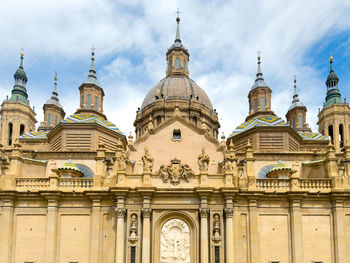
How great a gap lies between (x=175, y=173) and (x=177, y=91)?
22012mm

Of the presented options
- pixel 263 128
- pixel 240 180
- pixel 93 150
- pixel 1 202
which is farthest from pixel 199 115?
pixel 1 202

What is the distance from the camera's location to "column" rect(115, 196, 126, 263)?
97.7 feet

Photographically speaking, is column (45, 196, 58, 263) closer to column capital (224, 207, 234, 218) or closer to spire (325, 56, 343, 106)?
column capital (224, 207, 234, 218)

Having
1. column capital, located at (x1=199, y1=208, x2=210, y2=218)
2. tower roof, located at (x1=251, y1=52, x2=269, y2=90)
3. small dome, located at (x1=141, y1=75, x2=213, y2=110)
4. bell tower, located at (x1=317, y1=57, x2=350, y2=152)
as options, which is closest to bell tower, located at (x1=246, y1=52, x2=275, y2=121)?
tower roof, located at (x1=251, y1=52, x2=269, y2=90)

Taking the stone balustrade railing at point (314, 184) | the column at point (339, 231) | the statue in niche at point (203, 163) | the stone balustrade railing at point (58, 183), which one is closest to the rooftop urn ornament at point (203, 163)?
the statue in niche at point (203, 163)

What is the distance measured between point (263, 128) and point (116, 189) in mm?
17272

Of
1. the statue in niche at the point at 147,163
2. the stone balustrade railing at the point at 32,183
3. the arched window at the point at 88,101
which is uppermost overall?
the arched window at the point at 88,101

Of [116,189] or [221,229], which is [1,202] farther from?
[221,229]

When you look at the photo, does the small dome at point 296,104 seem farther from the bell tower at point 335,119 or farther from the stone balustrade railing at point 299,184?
the stone balustrade railing at point 299,184

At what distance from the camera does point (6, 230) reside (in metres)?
30.8

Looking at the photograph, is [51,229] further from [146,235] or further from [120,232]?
[146,235]

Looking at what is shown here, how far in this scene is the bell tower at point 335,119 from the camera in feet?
177

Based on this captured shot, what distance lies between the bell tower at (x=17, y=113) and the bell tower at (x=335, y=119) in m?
36.1

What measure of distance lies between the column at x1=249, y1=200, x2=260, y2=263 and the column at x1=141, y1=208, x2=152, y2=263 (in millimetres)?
6824
